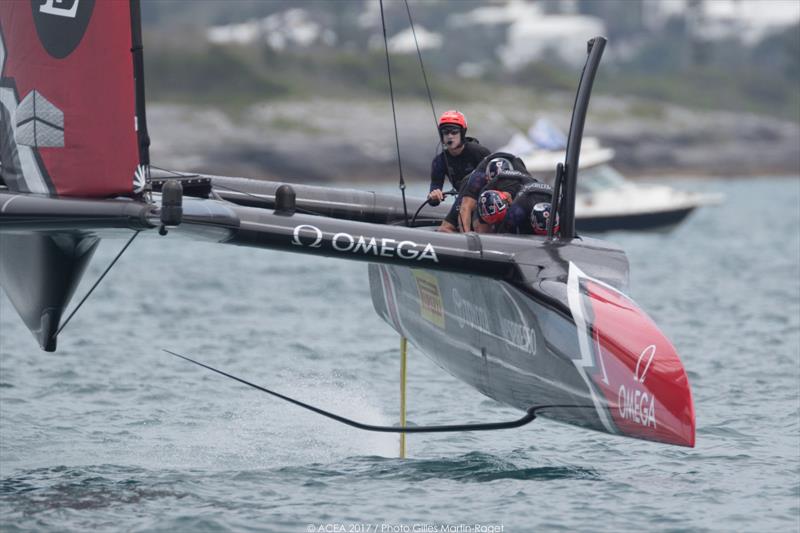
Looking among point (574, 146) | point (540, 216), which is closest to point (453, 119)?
point (540, 216)

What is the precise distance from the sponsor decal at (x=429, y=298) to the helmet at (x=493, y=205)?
2.26 ft

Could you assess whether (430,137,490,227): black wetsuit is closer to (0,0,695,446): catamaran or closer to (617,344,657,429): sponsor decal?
(0,0,695,446): catamaran

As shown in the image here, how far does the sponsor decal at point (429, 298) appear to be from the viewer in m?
8.05

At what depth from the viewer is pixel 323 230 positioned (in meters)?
6.62

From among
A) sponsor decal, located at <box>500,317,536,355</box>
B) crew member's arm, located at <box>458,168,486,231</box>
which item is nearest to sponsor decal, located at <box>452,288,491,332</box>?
sponsor decal, located at <box>500,317,536,355</box>


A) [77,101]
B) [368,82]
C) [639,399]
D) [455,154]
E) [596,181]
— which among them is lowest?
[639,399]

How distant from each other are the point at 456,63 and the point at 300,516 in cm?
10010

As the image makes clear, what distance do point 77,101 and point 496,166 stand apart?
7.58ft

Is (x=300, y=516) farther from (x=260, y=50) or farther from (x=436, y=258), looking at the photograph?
(x=260, y=50)

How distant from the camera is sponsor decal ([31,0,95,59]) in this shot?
6.72 meters

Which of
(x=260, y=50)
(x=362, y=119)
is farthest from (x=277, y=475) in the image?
(x=260, y=50)

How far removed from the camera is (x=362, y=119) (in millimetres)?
52344

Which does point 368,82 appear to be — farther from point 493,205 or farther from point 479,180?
point 493,205

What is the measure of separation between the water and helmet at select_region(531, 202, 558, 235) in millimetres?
1087
